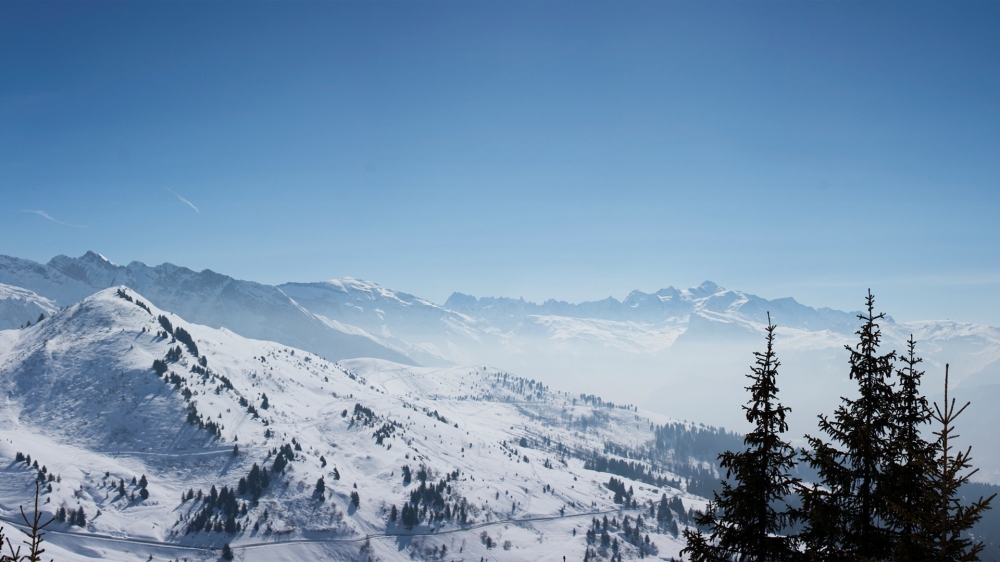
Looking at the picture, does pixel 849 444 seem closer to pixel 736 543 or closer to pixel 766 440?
pixel 766 440

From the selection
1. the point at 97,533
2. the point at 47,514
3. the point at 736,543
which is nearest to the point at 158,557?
the point at 97,533

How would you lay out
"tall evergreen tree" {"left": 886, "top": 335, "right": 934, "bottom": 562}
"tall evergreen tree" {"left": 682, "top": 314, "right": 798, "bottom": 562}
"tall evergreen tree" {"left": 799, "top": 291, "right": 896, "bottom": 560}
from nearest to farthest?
"tall evergreen tree" {"left": 886, "top": 335, "right": 934, "bottom": 562} → "tall evergreen tree" {"left": 682, "top": 314, "right": 798, "bottom": 562} → "tall evergreen tree" {"left": 799, "top": 291, "right": 896, "bottom": 560}

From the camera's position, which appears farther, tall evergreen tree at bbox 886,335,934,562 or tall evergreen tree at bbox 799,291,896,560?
tall evergreen tree at bbox 799,291,896,560

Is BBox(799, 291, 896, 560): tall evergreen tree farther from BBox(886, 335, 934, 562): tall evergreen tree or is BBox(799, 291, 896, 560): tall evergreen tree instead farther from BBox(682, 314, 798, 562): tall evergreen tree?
Answer: BBox(682, 314, 798, 562): tall evergreen tree

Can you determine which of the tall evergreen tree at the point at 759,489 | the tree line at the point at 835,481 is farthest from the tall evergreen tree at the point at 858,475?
the tall evergreen tree at the point at 759,489

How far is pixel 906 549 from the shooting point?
18.1 m

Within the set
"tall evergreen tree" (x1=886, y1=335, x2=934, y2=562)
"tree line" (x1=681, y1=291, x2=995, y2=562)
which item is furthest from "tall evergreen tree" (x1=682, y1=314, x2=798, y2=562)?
"tall evergreen tree" (x1=886, y1=335, x2=934, y2=562)

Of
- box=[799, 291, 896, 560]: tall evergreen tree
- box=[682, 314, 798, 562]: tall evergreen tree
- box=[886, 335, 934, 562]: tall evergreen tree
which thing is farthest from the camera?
box=[799, 291, 896, 560]: tall evergreen tree

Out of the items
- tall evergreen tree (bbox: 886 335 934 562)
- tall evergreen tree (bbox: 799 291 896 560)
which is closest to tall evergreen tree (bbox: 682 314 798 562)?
tall evergreen tree (bbox: 799 291 896 560)

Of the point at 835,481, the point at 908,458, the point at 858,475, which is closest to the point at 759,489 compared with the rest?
the point at 835,481

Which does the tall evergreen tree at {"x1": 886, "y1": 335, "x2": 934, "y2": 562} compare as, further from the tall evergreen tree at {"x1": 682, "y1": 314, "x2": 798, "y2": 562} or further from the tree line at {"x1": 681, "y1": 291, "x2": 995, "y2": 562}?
the tall evergreen tree at {"x1": 682, "y1": 314, "x2": 798, "y2": 562}

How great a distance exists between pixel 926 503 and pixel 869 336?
6.34 m

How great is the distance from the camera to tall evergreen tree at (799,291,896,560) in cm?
2162

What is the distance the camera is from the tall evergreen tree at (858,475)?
2162cm
